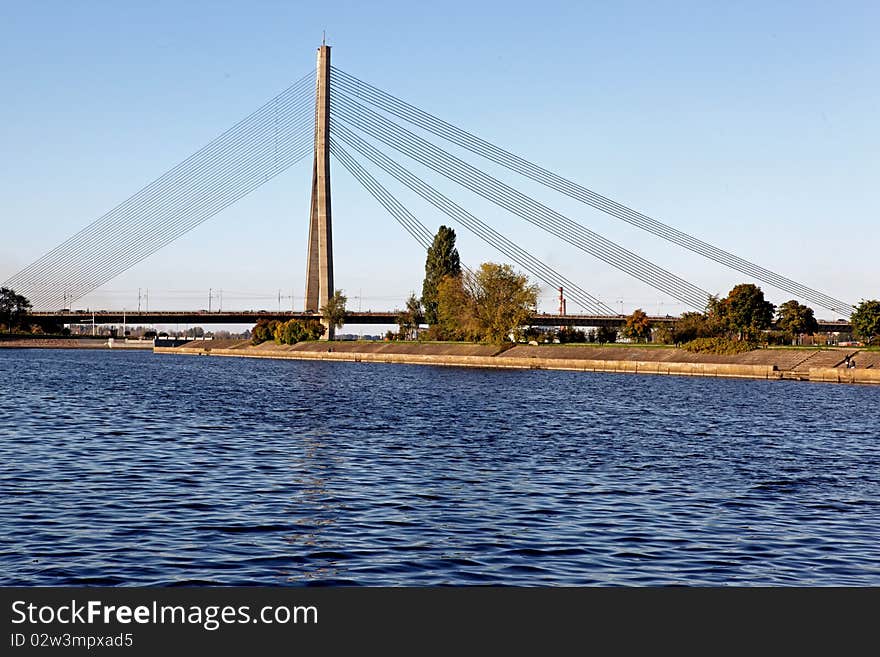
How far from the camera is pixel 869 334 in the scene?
102 meters

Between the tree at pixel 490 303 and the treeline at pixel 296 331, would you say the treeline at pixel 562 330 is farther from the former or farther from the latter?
the treeline at pixel 296 331

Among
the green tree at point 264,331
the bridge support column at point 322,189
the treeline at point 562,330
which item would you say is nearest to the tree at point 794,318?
the treeline at point 562,330

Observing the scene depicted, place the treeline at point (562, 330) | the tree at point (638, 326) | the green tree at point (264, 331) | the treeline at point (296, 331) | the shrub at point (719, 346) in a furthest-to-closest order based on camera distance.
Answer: the green tree at point (264, 331), the treeline at point (296, 331), the tree at point (638, 326), the treeline at point (562, 330), the shrub at point (719, 346)

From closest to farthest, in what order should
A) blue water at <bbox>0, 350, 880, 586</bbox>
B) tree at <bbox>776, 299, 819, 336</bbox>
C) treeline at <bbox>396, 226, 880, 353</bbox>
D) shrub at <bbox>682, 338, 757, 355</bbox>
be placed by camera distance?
blue water at <bbox>0, 350, 880, 586</bbox>
shrub at <bbox>682, 338, 757, 355</bbox>
treeline at <bbox>396, 226, 880, 353</bbox>
tree at <bbox>776, 299, 819, 336</bbox>

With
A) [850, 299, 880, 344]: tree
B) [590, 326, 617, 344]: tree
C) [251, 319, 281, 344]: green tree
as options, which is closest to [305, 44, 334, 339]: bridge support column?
[590, 326, 617, 344]: tree

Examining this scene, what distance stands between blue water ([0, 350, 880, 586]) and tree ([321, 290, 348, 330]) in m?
87.9

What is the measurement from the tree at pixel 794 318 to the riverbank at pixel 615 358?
18318 millimetres

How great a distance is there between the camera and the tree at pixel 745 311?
110 metres

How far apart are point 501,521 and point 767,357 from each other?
8181 cm

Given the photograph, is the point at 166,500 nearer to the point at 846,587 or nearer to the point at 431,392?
the point at 846,587

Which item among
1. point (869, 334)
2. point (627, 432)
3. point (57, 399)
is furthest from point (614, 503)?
point (869, 334)

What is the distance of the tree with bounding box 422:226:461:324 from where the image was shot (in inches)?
5615

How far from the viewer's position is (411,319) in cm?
16212

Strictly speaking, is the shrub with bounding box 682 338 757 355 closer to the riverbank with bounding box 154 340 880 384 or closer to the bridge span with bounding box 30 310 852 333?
the riverbank with bounding box 154 340 880 384
